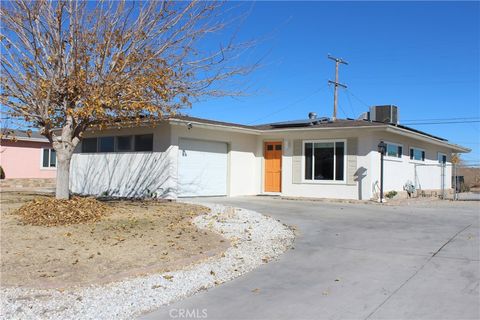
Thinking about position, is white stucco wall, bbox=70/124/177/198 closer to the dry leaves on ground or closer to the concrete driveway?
the dry leaves on ground

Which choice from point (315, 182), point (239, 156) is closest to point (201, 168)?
point (239, 156)

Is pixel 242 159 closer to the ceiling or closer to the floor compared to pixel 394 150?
closer to the floor

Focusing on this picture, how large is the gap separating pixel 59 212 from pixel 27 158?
19482 mm

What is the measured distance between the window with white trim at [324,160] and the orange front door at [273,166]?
152cm

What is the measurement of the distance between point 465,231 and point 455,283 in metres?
4.50

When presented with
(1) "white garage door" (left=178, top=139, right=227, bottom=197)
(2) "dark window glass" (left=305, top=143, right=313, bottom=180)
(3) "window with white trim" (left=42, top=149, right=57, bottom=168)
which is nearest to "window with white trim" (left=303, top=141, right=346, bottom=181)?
(2) "dark window glass" (left=305, top=143, right=313, bottom=180)

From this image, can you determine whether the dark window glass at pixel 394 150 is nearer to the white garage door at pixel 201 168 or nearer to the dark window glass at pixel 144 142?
the white garage door at pixel 201 168

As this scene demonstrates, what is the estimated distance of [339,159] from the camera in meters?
18.6

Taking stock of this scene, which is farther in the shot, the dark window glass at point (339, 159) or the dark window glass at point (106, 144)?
the dark window glass at point (106, 144)

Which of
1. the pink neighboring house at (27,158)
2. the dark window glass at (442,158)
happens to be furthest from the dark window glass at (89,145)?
the dark window glass at (442,158)

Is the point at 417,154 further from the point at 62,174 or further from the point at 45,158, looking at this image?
the point at 45,158

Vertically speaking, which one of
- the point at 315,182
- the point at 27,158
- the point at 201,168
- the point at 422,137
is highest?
the point at 422,137

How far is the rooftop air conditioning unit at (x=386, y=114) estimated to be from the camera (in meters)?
21.9

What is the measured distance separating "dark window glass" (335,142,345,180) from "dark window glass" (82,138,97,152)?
33.2ft
